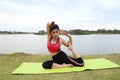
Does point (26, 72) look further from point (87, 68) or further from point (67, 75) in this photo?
point (87, 68)

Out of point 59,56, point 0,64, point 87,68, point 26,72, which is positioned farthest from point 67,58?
point 0,64

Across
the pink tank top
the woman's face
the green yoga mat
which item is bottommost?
the green yoga mat

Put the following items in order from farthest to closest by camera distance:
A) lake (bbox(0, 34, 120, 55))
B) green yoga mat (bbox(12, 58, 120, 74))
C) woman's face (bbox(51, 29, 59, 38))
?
lake (bbox(0, 34, 120, 55))
woman's face (bbox(51, 29, 59, 38))
green yoga mat (bbox(12, 58, 120, 74))

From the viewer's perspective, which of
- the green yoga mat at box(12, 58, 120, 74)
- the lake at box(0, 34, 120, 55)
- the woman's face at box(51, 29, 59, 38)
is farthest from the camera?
the lake at box(0, 34, 120, 55)

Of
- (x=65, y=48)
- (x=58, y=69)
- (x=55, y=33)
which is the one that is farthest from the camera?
(x=65, y=48)

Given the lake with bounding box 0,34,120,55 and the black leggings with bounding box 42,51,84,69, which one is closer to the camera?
the black leggings with bounding box 42,51,84,69

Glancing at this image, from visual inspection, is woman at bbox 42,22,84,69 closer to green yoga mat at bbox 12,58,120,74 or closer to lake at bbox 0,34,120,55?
green yoga mat at bbox 12,58,120,74

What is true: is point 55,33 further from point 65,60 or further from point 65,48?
point 65,48

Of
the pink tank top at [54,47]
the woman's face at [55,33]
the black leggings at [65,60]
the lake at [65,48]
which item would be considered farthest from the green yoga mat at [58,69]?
the lake at [65,48]

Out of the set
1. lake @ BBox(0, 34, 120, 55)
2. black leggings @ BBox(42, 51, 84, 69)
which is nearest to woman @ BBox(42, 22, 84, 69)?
black leggings @ BBox(42, 51, 84, 69)

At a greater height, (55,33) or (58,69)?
(55,33)

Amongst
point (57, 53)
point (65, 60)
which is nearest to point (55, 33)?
point (57, 53)

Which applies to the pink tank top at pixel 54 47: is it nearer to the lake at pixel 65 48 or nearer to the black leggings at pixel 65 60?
the black leggings at pixel 65 60

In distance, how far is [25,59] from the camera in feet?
28.7
